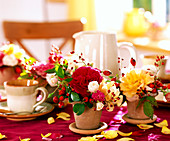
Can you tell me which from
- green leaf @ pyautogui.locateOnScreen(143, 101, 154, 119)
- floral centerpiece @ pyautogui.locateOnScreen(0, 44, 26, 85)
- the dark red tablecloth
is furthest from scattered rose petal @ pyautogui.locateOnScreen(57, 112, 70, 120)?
floral centerpiece @ pyautogui.locateOnScreen(0, 44, 26, 85)

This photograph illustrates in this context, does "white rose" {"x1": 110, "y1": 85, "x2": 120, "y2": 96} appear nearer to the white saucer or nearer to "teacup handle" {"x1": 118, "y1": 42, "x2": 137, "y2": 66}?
the white saucer

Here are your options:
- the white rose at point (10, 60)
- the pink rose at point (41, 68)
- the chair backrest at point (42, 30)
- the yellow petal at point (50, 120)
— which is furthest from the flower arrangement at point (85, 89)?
the chair backrest at point (42, 30)

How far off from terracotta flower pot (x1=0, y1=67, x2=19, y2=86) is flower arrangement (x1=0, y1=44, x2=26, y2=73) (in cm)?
1

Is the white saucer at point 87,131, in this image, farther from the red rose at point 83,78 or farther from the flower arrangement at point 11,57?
the flower arrangement at point 11,57

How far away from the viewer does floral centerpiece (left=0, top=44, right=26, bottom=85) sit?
114 centimetres

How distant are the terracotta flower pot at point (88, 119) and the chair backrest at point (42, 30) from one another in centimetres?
146

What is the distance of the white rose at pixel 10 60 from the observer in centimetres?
114

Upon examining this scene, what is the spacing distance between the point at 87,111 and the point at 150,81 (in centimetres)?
17

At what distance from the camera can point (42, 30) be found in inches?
89.7

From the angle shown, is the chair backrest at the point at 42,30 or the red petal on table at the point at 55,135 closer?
the red petal on table at the point at 55,135

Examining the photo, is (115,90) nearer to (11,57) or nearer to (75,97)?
(75,97)

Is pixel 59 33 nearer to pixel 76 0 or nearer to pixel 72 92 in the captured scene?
pixel 76 0

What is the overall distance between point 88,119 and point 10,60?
52cm

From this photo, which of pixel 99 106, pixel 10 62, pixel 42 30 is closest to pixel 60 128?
pixel 99 106
